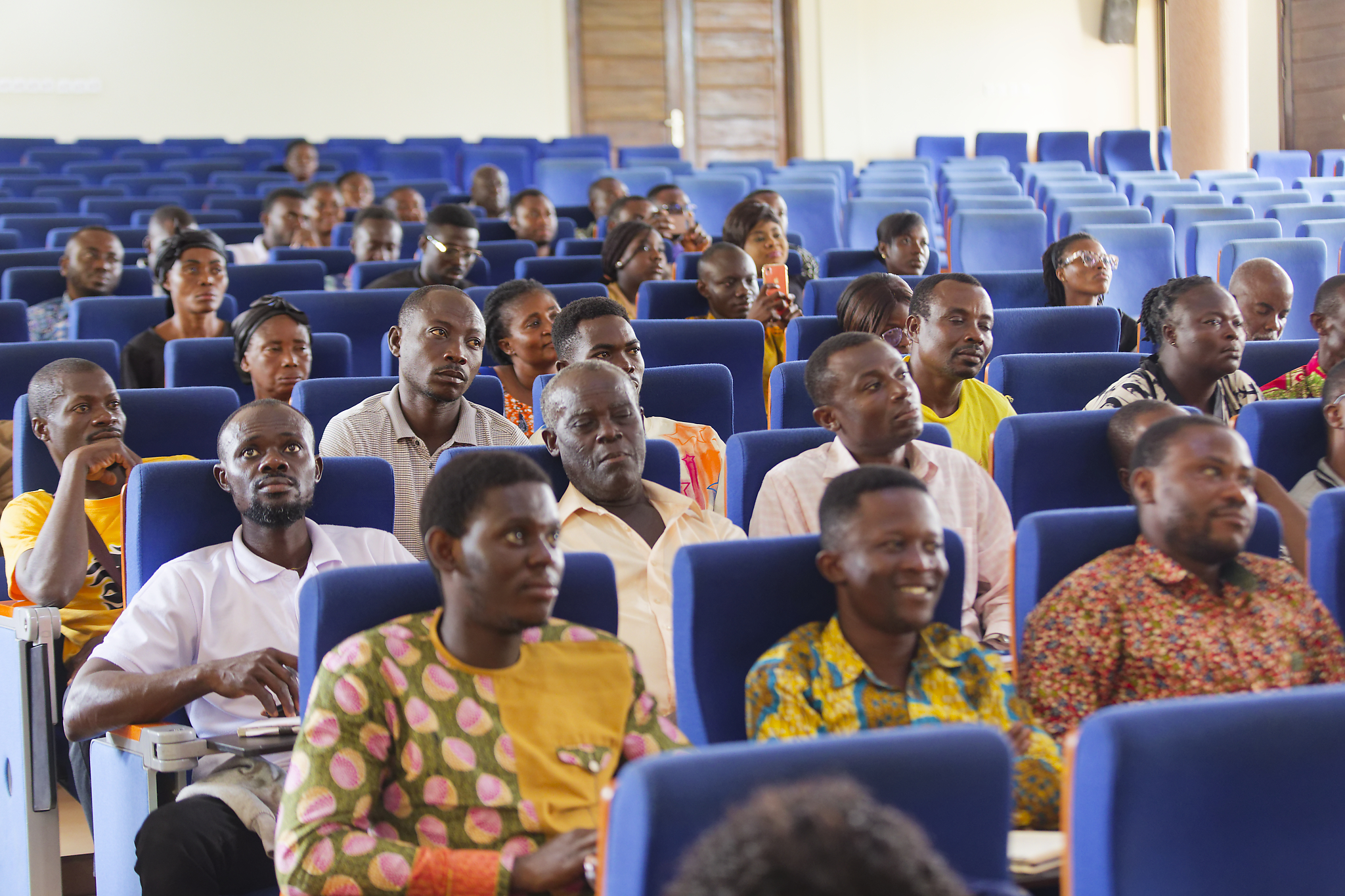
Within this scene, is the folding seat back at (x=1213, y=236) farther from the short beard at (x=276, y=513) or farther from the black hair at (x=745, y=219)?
the short beard at (x=276, y=513)

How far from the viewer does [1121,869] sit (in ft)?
3.80

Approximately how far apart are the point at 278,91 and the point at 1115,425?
31.7ft

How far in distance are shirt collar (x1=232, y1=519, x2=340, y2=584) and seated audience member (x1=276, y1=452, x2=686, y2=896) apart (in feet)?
2.01

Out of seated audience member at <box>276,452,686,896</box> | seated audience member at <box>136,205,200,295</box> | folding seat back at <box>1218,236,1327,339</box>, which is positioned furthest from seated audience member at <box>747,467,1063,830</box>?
seated audience member at <box>136,205,200,295</box>

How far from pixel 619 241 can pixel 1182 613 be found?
3.21 metres

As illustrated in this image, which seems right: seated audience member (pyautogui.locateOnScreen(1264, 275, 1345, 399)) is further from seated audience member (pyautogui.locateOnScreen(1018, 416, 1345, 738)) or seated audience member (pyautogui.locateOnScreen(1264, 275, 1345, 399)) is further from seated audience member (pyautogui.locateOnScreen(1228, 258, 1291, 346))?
seated audience member (pyautogui.locateOnScreen(1018, 416, 1345, 738))

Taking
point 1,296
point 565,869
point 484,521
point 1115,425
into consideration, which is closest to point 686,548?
point 484,521

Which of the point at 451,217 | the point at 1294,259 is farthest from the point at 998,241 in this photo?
the point at 451,217

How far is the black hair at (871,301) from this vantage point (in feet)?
12.2

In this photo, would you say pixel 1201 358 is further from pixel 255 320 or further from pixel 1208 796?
pixel 255 320

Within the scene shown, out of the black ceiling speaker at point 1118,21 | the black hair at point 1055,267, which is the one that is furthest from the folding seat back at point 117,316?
the black ceiling speaker at point 1118,21

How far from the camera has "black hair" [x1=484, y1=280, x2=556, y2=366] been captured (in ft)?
11.8

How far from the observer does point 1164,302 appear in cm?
320

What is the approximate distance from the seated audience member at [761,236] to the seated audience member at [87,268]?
2.30 meters
